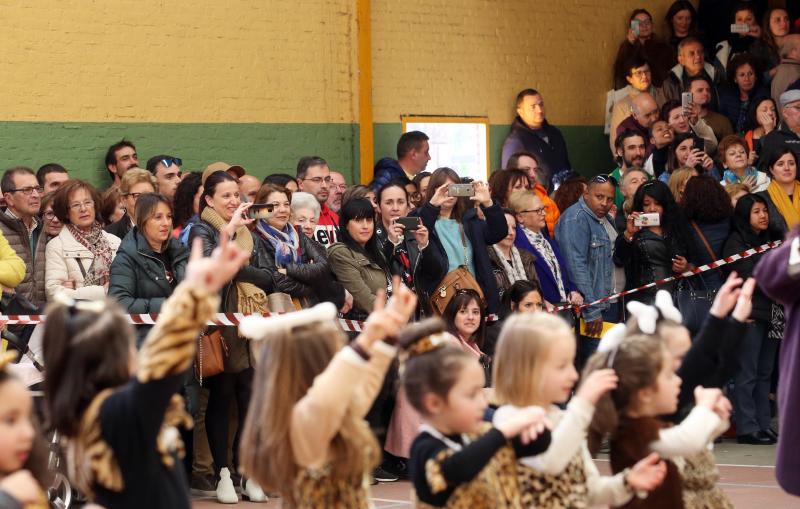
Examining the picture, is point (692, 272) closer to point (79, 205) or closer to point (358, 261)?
point (358, 261)

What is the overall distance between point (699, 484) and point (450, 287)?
4.25 metres

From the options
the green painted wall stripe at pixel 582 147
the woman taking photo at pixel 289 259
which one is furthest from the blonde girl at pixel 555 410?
the green painted wall stripe at pixel 582 147

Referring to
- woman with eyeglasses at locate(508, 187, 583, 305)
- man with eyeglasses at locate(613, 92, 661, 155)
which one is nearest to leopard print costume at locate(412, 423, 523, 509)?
woman with eyeglasses at locate(508, 187, 583, 305)

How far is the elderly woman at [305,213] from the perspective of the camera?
9227 millimetres

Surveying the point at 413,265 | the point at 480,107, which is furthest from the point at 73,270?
the point at 480,107

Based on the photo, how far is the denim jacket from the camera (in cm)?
1044

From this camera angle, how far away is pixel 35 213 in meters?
8.91

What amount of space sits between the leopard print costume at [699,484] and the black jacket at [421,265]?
428 centimetres

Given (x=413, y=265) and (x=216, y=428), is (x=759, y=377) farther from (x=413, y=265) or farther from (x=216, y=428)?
(x=216, y=428)

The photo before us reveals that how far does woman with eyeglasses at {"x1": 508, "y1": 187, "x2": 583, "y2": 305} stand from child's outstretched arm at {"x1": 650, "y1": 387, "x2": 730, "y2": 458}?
5371mm

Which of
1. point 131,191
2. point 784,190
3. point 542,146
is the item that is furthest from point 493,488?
point 542,146

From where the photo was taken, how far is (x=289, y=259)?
28.4 feet

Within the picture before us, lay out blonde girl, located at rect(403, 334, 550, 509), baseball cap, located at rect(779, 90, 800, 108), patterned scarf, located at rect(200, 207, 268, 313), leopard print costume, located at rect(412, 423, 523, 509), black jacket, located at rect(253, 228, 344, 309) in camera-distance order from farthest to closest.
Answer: baseball cap, located at rect(779, 90, 800, 108)
black jacket, located at rect(253, 228, 344, 309)
patterned scarf, located at rect(200, 207, 268, 313)
leopard print costume, located at rect(412, 423, 523, 509)
blonde girl, located at rect(403, 334, 550, 509)

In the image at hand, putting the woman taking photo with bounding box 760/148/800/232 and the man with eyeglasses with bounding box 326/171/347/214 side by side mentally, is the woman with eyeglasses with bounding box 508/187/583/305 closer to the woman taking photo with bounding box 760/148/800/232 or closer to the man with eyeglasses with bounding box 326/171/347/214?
the man with eyeglasses with bounding box 326/171/347/214
